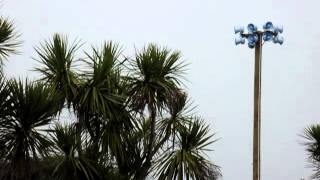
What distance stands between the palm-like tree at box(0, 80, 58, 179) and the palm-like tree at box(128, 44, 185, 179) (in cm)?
275

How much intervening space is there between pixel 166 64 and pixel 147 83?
56cm

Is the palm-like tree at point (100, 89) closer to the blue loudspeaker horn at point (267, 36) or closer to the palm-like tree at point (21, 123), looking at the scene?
the palm-like tree at point (21, 123)

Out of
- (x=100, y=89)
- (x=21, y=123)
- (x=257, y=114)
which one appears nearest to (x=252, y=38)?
(x=257, y=114)

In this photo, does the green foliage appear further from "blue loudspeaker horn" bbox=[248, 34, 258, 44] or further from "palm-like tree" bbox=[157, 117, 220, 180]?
"blue loudspeaker horn" bbox=[248, 34, 258, 44]

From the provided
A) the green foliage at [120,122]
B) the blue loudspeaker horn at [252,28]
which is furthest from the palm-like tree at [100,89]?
the blue loudspeaker horn at [252,28]

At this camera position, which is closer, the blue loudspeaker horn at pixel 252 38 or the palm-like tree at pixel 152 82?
the palm-like tree at pixel 152 82

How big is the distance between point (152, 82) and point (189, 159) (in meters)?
1.69

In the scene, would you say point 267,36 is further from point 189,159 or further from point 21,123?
point 21,123

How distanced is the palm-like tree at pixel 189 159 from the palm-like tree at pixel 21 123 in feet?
10.9

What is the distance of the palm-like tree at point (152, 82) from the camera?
1266cm

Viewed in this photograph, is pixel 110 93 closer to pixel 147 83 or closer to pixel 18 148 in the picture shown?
pixel 147 83

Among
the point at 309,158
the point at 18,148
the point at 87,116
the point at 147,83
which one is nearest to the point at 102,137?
the point at 87,116

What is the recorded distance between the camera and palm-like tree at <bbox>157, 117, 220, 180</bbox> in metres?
12.7

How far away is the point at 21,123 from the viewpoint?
33.4ft
